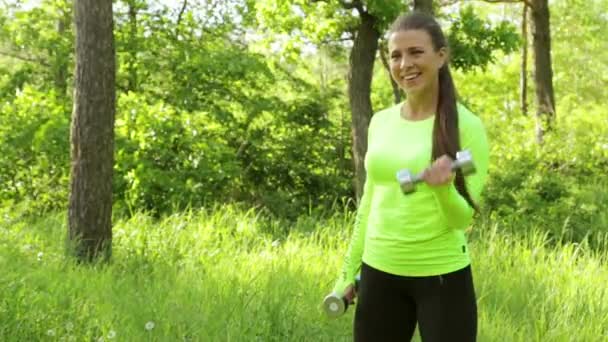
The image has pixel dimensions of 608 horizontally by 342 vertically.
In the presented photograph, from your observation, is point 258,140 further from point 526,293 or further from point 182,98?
point 526,293

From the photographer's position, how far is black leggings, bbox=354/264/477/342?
7.20ft

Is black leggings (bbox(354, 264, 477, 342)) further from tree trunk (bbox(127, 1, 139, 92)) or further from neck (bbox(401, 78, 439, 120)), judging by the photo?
tree trunk (bbox(127, 1, 139, 92))

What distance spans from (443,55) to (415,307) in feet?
2.95

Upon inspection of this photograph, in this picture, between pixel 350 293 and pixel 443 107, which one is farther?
pixel 350 293

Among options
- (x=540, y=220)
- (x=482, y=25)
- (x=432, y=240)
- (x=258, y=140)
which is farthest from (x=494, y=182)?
(x=432, y=240)

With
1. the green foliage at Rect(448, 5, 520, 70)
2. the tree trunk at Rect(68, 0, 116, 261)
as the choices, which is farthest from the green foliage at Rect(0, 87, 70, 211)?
the green foliage at Rect(448, 5, 520, 70)

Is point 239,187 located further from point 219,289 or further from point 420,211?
point 420,211

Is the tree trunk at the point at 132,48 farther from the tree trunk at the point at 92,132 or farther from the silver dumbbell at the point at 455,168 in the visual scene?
the silver dumbbell at the point at 455,168

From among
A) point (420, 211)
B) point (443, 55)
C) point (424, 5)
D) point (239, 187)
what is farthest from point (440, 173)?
point (239, 187)

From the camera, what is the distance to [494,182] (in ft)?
30.5

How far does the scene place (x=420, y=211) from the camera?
218cm

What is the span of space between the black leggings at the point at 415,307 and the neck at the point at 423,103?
55 centimetres

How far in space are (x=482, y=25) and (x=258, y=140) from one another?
4.08 metres

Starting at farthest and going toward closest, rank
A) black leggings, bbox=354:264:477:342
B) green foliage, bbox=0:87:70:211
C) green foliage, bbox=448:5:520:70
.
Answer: green foliage, bbox=448:5:520:70
green foliage, bbox=0:87:70:211
black leggings, bbox=354:264:477:342
